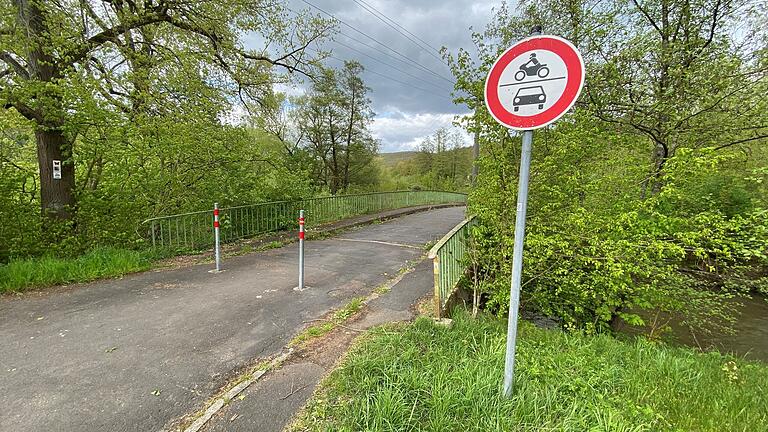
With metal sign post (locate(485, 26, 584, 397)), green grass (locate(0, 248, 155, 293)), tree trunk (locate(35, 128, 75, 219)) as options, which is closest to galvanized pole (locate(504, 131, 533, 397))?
metal sign post (locate(485, 26, 584, 397))

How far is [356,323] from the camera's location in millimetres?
3725

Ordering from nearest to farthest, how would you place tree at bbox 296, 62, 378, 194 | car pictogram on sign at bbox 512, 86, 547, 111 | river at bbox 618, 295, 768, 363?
car pictogram on sign at bbox 512, 86, 547, 111 → river at bbox 618, 295, 768, 363 → tree at bbox 296, 62, 378, 194

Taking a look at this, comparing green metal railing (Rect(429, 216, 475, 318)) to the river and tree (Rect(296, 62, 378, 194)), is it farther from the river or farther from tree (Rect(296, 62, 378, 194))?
tree (Rect(296, 62, 378, 194))

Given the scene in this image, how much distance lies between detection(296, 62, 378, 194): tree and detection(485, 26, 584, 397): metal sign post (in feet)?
59.5

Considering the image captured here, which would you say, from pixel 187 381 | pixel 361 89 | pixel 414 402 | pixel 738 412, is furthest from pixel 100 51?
pixel 361 89

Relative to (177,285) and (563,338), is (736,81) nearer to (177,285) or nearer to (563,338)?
(563,338)

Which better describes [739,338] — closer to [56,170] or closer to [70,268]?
[70,268]

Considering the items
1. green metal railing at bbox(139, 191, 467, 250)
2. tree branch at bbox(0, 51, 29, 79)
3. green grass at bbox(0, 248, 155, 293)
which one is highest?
tree branch at bbox(0, 51, 29, 79)

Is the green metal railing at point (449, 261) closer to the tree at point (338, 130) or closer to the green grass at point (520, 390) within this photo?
the green grass at point (520, 390)

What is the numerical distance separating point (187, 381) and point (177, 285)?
9.17 feet

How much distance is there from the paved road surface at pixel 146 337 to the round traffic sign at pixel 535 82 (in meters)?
2.98

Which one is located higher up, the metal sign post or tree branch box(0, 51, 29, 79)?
tree branch box(0, 51, 29, 79)

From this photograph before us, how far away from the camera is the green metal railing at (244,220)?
659cm

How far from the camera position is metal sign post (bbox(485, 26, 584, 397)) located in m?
1.86
